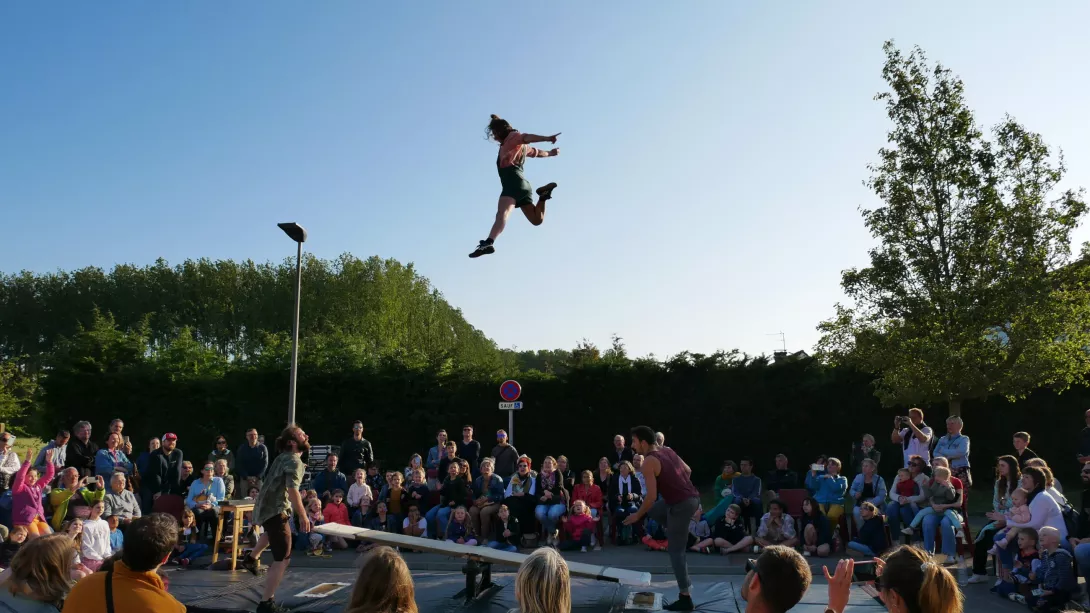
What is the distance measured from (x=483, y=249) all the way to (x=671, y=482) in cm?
259

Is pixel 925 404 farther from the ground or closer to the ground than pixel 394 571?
farther from the ground

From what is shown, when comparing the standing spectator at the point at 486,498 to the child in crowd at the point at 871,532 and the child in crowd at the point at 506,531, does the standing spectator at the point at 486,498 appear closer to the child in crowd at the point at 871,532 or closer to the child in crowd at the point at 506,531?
the child in crowd at the point at 506,531

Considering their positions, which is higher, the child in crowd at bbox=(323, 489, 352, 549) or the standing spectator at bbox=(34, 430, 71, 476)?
the standing spectator at bbox=(34, 430, 71, 476)

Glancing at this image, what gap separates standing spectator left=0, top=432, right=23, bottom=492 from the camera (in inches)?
418

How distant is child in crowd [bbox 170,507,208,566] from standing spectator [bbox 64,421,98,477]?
84.9 inches

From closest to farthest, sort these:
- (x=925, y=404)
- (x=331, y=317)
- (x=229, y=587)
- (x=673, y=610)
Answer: (x=673, y=610) < (x=229, y=587) < (x=925, y=404) < (x=331, y=317)

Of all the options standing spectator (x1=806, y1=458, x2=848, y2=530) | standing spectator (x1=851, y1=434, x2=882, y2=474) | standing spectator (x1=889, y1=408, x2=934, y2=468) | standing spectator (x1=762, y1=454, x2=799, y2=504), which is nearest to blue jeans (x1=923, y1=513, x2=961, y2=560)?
standing spectator (x1=889, y1=408, x2=934, y2=468)

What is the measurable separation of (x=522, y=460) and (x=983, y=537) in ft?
19.3

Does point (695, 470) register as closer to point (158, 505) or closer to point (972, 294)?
point (972, 294)

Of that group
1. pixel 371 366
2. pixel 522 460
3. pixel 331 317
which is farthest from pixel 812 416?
pixel 331 317

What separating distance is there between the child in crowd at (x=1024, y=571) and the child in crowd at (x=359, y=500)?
803 centimetres

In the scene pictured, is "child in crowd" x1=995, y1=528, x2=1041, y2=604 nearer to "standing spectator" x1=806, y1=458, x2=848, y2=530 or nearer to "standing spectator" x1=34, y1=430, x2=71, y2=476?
"standing spectator" x1=806, y1=458, x2=848, y2=530

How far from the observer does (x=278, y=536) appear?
7.06 m

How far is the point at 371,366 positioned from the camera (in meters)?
18.2
